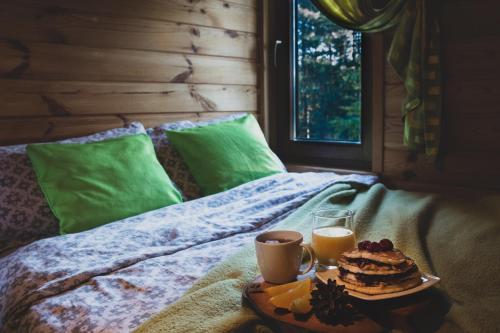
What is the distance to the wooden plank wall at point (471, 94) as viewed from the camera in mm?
2092

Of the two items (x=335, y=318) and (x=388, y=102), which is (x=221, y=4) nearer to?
(x=388, y=102)

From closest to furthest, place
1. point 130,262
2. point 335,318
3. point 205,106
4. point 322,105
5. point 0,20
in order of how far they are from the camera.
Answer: point 335,318 → point 130,262 → point 0,20 → point 205,106 → point 322,105

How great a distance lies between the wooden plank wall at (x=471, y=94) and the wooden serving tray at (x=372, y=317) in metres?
1.53

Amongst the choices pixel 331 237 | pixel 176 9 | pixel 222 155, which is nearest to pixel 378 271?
pixel 331 237

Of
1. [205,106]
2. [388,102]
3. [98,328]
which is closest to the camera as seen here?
[98,328]

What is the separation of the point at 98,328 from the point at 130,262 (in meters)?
0.31

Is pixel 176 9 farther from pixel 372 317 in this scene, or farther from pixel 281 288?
pixel 372 317

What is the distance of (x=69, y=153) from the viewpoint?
171 centimetres

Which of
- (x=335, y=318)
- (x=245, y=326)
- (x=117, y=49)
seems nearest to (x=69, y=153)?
(x=117, y=49)

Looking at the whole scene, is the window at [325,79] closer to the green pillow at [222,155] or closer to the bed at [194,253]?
the green pillow at [222,155]

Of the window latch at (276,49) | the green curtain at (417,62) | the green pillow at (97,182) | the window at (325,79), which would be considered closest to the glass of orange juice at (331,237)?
the green pillow at (97,182)

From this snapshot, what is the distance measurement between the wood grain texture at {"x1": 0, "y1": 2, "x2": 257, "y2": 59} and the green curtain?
2.80ft

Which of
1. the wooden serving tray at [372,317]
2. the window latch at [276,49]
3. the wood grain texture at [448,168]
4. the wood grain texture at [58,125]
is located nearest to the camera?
the wooden serving tray at [372,317]

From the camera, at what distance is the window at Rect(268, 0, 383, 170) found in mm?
2609
